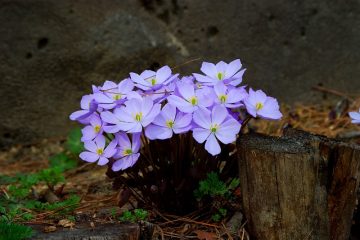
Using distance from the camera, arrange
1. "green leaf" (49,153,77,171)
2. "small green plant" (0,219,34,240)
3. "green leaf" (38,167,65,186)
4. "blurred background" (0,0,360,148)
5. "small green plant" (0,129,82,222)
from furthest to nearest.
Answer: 1. "blurred background" (0,0,360,148)
2. "green leaf" (49,153,77,171)
3. "green leaf" (38,167,65,186)
4. "small green plant" (0,129,82,222)
5. "small green plant" (0,219,34,240)

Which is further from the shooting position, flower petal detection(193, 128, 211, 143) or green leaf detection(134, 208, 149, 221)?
green leaf detection(134, 208, 149, 221)

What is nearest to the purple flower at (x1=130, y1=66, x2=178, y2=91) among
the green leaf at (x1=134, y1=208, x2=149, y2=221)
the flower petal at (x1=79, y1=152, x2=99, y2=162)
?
the flower petal at (x1=79, y1=152, x2=99, y2=162)

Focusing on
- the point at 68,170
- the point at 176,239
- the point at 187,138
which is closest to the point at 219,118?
the point at 187,138

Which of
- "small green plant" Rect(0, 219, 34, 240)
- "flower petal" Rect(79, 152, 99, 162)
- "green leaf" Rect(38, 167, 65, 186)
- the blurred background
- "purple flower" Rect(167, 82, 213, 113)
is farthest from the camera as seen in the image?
the blurred background

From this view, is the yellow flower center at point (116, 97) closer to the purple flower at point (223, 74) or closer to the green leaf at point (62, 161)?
the purple flower at point (223, 74)

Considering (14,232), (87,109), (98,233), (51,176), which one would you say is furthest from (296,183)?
(51,176)

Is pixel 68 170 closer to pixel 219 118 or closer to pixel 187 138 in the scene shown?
pixel 187 138

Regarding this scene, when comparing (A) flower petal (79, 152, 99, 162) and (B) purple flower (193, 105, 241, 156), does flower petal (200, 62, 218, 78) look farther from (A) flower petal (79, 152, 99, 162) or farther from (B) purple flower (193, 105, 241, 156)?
(A) flower petal (79, 152, 99, 162)
